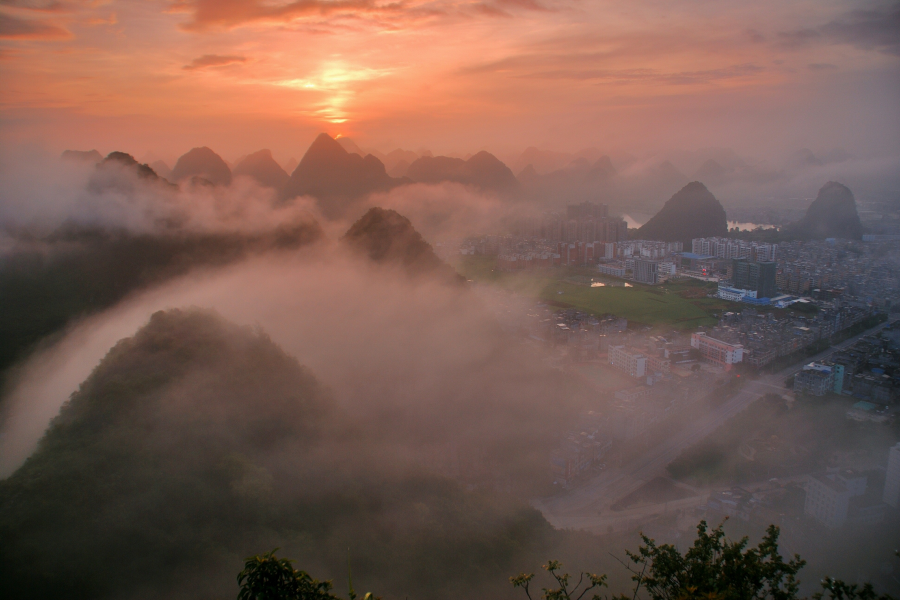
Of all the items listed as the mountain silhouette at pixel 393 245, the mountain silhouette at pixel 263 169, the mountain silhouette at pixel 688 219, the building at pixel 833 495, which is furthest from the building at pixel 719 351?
the mountain silhouette at pixel 263 169

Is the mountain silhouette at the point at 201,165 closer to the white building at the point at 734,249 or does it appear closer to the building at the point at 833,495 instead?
the building at the point at 833,495

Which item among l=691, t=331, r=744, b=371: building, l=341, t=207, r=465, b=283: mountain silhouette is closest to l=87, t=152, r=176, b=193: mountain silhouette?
l=341, t=207, r=465, b=283: mountain silhouette

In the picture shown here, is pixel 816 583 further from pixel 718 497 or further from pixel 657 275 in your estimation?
pixel 657 275

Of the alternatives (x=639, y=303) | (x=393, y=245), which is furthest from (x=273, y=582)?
(x=639, y=303)

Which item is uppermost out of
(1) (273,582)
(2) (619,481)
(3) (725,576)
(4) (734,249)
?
(1) (273,582)

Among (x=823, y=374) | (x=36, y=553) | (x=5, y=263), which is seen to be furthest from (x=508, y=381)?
(x=5, y=263)

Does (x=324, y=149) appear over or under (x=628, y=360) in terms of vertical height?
over

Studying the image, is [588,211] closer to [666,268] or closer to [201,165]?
[666,268]

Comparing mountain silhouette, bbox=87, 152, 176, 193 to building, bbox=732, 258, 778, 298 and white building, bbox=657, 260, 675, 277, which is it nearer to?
white building, bbox=657, 260, 675, 277
